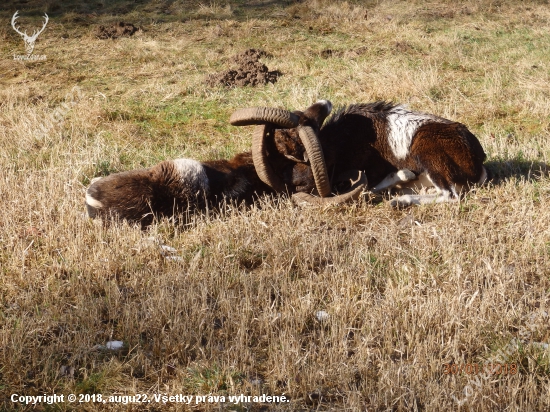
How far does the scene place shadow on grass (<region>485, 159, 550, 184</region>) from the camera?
8.20 metres

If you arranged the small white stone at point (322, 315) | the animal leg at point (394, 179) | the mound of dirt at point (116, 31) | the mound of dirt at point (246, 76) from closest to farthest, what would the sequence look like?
the small white stone at point (322, 315), the animal leg at point (394, 179), the mound of dirt at point (246, 76), the mound of dirt at point (116, 31)

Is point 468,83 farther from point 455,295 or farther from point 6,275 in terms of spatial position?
point 6,275

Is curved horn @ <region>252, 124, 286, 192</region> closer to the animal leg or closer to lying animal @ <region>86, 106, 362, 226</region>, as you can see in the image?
lying animal @ <region>86, 106, 362, 226</region>

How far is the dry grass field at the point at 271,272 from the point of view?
4.48 meters

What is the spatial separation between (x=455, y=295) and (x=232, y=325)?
1.90m

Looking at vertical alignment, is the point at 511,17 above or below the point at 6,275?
above

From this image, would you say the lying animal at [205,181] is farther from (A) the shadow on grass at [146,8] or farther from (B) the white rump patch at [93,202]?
(A) the shadow on grass at [146,8]

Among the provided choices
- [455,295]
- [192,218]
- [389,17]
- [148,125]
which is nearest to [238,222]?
[192,218]

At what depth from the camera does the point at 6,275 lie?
6.02 meters

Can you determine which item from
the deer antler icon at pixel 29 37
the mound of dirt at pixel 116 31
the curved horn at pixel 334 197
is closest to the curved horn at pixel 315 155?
the curved horn at pixel 334 197

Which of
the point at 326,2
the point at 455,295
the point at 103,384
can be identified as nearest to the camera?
the point at 103,384

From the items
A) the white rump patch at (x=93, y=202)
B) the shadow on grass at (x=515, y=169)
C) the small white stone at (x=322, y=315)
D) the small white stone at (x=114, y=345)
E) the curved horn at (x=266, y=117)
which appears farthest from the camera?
the shadow on grass at (x=515, y=169)

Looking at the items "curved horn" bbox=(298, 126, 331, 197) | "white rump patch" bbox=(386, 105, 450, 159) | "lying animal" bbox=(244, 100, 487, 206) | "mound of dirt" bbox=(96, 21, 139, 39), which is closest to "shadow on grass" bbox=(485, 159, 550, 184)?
"lying animal" bbox=(244, 100, 487, 206)

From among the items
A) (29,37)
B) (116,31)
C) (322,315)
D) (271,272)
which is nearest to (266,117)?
(271,272)
